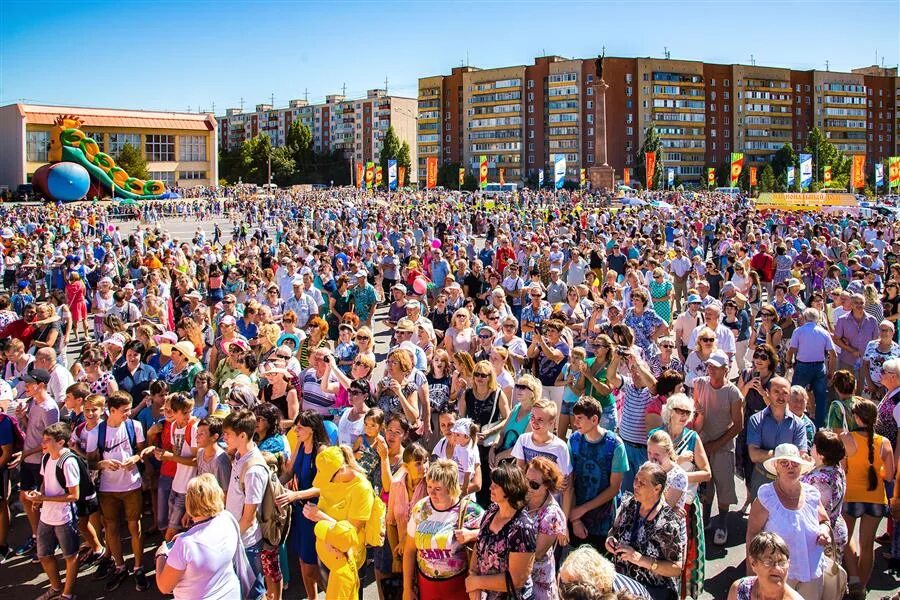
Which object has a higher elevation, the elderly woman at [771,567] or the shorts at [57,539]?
the elderly woman at [771,567]

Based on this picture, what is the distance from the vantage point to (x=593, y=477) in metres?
5.50

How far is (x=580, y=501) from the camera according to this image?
5.51m

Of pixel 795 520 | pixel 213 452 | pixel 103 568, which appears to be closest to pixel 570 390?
pixel 795 520

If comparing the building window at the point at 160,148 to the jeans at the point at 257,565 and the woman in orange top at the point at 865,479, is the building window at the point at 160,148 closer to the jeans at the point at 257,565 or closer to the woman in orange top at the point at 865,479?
the jeans at the point at 257,565

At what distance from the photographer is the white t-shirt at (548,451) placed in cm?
544

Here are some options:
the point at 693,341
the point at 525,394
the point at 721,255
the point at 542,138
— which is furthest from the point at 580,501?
the point at 542,138

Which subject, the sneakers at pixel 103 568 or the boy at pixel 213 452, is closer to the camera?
the boy at pixel 213 452

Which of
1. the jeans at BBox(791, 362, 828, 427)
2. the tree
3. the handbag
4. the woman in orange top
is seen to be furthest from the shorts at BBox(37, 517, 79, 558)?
the tree

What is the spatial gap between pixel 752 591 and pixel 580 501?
5.65ft

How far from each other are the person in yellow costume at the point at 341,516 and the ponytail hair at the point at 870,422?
3.29 m

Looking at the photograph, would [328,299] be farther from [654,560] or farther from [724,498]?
[654,560]

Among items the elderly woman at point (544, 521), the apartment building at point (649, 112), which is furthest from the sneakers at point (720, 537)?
the apartment building at point (649, 112)

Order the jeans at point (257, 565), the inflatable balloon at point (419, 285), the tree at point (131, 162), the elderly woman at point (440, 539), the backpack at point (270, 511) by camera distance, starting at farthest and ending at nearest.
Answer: the tree at point (131, 162) < the inflatable balloon at point (419, 285) < the backpack at point (270, 511) < the jeans at point (257, 565) < the elderly woman at point (440, 539)

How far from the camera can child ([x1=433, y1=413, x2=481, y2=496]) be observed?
222 inches
